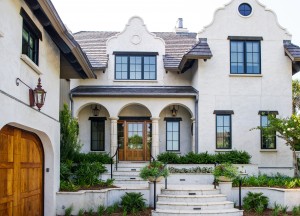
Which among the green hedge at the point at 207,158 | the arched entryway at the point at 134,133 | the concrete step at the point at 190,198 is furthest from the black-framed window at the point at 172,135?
the concrete step at the point at 190,198

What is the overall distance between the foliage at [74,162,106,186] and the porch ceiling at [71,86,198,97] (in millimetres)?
5102

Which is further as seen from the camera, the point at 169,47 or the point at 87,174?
the point at 169,47

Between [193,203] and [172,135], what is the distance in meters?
8.77

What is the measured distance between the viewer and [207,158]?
65.6 ft

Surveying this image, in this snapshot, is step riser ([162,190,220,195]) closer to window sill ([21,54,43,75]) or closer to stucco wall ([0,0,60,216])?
stucco wall ([0,0,60,216])

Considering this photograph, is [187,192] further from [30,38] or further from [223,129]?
[30,38]

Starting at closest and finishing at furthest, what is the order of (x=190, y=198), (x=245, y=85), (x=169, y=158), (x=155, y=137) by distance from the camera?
1. (x=190, y=198)
2. (x=169, y=158)
3. (x=245, y=85)
4. (x=155, y=137)

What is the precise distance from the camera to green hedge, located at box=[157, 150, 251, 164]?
19906 mm

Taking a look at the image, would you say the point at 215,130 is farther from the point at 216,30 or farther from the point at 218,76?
the point at 216,30

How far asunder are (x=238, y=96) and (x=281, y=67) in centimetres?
258

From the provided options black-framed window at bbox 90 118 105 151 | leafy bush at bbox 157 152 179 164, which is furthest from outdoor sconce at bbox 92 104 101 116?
leafy bush at bbox 157 152 179 164

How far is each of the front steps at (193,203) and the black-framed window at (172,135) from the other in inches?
291

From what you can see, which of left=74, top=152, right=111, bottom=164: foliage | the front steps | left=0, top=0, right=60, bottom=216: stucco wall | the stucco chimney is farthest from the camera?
the stucco chimney

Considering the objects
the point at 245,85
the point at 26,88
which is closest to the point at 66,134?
the point at 26,88
